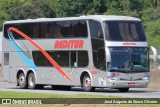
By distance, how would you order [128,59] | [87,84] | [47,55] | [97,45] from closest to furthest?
[128,59] → [97,45] → [87,84] → [47,55]

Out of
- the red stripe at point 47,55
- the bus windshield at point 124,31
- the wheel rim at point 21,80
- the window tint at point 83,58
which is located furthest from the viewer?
the wheel rim at point 21,80

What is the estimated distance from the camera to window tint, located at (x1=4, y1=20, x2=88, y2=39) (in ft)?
116

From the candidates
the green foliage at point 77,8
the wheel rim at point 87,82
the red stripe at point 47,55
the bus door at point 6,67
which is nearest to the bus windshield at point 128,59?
the wheel rim at point 87,82

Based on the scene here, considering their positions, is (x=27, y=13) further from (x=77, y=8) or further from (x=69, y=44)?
(x=69, y=44)

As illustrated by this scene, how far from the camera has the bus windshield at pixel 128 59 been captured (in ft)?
109

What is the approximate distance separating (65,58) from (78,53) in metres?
1.12

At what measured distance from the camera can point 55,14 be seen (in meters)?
106

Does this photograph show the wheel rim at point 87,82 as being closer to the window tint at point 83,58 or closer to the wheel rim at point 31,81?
the window tint at point 83,58

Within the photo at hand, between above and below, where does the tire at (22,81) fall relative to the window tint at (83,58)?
below

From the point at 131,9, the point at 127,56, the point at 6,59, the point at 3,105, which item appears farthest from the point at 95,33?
the point at 131,9

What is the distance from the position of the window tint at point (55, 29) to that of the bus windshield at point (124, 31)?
1.54m

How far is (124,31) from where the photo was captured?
34.1 metres

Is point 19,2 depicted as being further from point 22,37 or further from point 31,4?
point 22,37

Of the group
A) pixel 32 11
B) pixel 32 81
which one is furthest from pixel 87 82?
pixel 32 11
